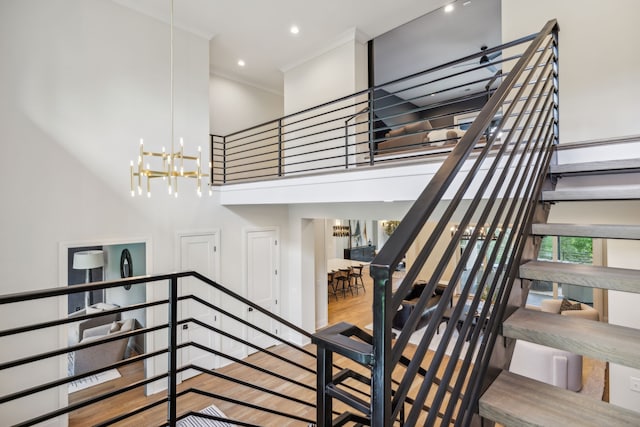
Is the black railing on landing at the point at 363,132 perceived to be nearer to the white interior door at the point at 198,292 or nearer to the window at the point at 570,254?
the white interior door at the point at 198,292

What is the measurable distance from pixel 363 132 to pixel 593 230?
6.46 ft

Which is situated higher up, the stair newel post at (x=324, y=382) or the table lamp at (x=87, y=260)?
the stair newel post at (x=324, y=382)

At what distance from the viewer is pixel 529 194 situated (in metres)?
1.65

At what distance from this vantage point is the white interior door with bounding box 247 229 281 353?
601cm

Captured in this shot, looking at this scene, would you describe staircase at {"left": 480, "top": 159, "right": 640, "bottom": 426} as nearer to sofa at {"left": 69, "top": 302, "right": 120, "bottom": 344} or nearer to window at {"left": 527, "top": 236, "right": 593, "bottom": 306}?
sofa at {"left": 69, "top": 302, "right": 120, "bottom": 344}

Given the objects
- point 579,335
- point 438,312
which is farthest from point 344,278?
point 438,312

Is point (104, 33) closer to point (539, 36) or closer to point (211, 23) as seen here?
point (211, 23)

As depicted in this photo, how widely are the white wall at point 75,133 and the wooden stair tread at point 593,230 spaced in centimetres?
473

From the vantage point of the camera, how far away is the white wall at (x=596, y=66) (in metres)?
3.04

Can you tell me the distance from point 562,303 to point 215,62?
821cm

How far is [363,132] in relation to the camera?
3066 mm

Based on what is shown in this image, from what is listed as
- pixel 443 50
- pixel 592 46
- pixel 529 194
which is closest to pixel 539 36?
pixel 529 194

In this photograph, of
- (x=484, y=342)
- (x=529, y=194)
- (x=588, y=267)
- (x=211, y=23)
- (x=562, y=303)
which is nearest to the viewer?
(x=484, y=342)

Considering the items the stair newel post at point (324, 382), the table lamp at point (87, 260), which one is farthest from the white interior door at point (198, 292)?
the stair newel post at point (324, 382)
